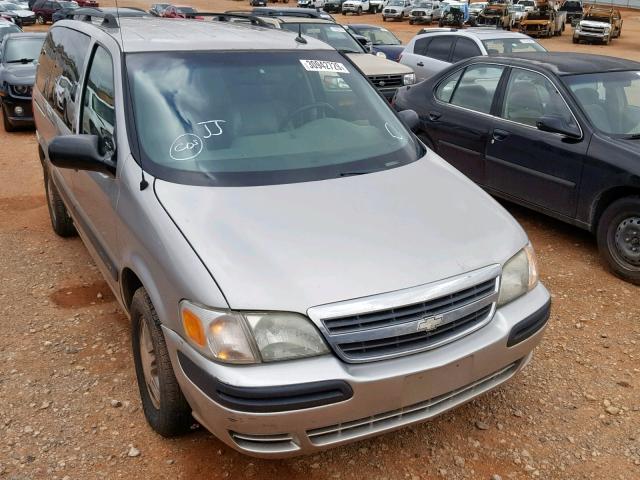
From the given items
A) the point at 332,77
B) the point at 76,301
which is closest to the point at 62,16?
the point at 76,301

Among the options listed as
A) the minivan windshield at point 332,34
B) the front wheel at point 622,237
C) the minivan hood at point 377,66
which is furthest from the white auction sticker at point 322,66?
the minivan windshield at point 332,34

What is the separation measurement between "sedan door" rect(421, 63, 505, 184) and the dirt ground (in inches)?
68.0

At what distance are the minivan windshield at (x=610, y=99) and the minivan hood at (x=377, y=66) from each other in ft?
16.4

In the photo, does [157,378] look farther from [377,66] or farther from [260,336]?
[377,66]

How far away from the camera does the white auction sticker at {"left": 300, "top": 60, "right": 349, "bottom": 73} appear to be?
361 cm

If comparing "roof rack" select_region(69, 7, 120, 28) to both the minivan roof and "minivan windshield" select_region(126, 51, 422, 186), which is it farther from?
"minivan windshield" select_region(126, 51, 422, 186)

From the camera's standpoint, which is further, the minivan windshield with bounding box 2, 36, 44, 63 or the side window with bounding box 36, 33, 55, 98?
the minivan windshield with bounding box 2, 36, 44, 63

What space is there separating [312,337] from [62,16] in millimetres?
4840

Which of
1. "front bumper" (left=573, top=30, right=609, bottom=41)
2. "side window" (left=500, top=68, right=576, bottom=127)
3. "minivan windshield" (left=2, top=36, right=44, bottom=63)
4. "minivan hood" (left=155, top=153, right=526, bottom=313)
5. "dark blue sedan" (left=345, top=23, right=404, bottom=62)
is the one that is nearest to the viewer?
"minivan hood" (left=155, top=153, right=526, bottom=313)

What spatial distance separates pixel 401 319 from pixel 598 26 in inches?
1211

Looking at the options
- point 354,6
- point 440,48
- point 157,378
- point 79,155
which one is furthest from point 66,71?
point 354,6

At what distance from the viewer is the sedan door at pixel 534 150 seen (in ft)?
16.3

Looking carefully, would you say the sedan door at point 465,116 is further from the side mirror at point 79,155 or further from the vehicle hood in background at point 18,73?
the vehicle hood in background at point 18,73

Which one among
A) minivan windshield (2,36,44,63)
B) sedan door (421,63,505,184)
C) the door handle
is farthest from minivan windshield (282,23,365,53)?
the door handle
